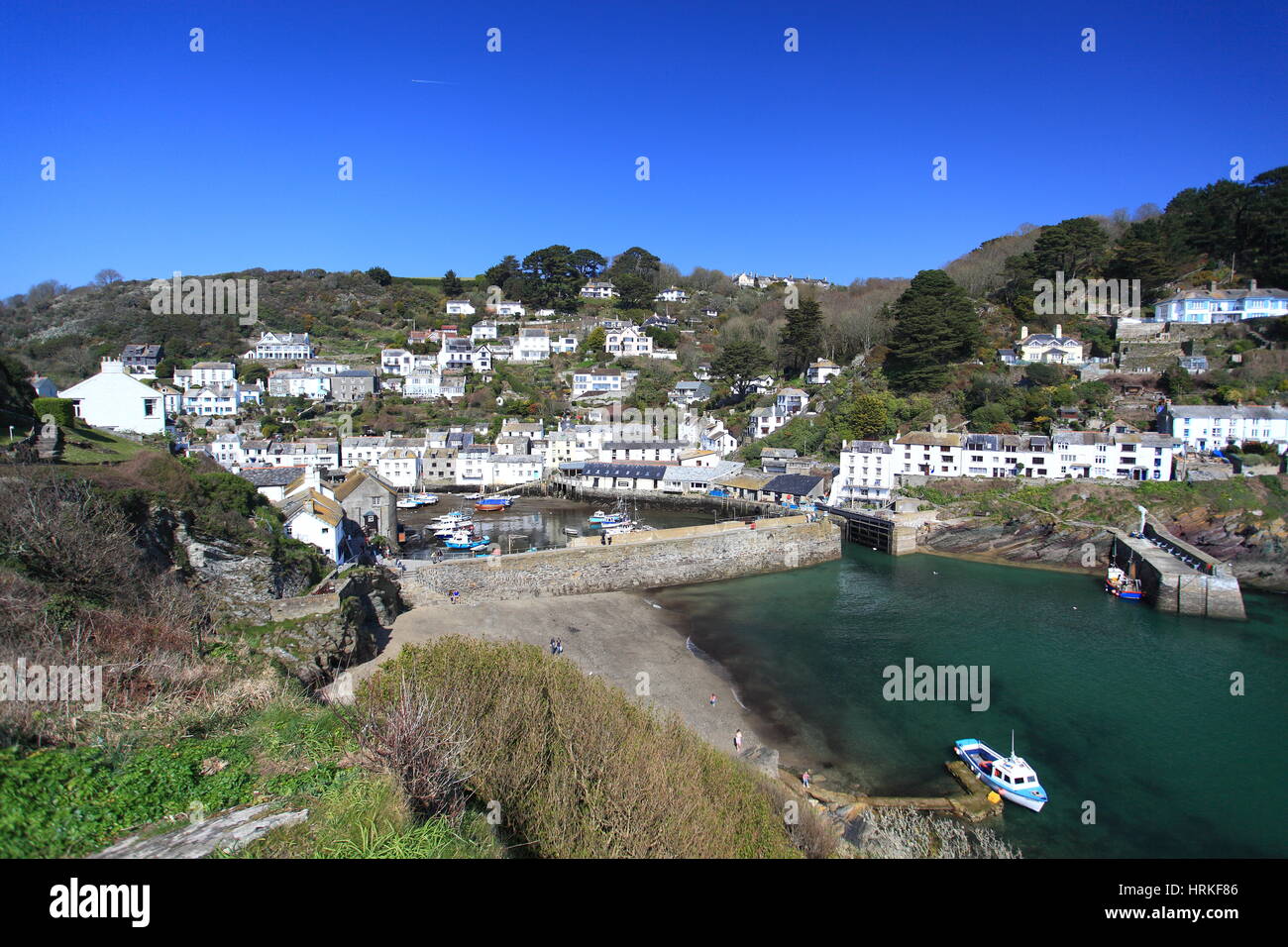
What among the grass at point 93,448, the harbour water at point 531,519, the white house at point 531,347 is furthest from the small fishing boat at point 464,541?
the white house at point 531,347

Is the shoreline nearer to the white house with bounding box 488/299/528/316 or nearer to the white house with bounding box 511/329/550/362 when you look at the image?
the white house with bounding box 511/329/550/362

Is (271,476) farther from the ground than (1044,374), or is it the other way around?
(1044,374)

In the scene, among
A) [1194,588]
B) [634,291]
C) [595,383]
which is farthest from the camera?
[634,291]

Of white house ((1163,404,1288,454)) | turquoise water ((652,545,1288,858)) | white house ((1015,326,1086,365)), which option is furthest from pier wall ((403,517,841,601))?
white house ((1015,326,1086,365))

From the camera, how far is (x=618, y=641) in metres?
16.1

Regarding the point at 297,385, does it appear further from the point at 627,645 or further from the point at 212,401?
the point at 627,645

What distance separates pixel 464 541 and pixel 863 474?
62.3ft

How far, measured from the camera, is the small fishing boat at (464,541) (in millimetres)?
25328

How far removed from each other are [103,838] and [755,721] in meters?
10.6

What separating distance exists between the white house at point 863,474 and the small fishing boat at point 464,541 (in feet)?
54.4

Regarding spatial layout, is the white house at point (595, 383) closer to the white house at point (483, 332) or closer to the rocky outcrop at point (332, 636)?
the white house at point (483, 332)

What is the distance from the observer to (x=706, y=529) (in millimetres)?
22875

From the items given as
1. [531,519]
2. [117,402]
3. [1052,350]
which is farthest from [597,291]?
[117,402]
